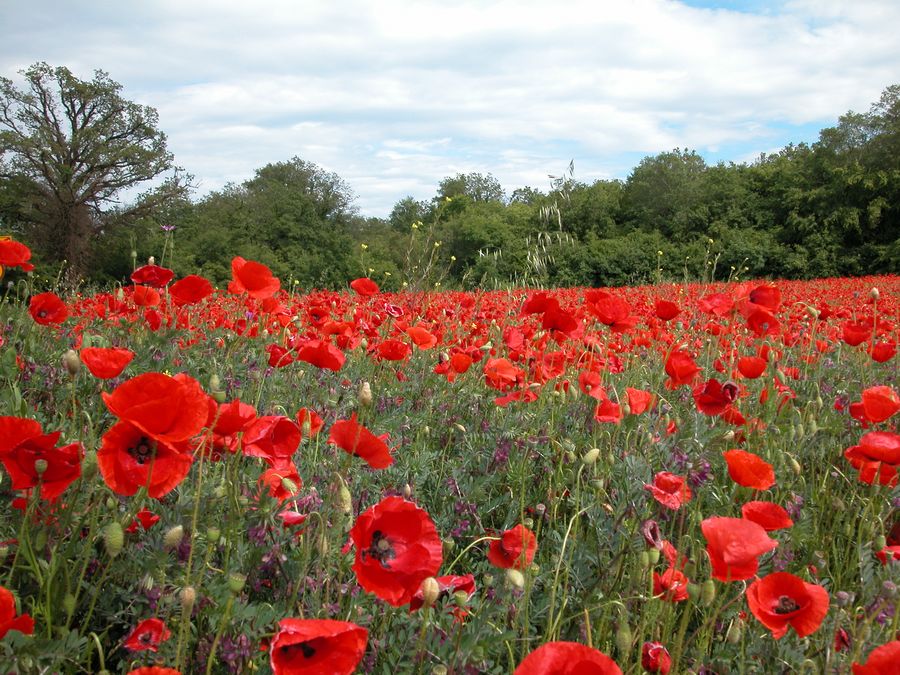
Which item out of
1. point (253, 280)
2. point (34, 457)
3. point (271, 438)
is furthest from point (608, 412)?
point (34, 457)

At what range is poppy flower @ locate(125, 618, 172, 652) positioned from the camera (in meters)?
1.08

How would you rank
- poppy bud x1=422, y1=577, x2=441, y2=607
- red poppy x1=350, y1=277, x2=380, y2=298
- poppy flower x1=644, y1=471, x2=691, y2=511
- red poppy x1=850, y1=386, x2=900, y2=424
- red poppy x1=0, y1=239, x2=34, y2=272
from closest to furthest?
1. poppy bud x1=422, y1=577, x2=441, y2=607
2. poppy flower x1=644, y1=471, x2=691, y2=511
3. red poppy x1=850, y1=386, x2=900, y2=424
4. red poppy x1=0, y1=239, x2=34, y2=272
5. red poppy x1=350, y1=277, x2=380, y2=298

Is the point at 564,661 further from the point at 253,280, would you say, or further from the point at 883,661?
the point at 253,280

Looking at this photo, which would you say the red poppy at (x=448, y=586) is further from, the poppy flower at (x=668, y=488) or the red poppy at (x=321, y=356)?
the red poppy at (x=321, y=356)

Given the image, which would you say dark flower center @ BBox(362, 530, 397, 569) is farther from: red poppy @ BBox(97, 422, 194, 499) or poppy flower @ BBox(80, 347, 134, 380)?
poppy flower @ BBox(80, 347, 134, 380)

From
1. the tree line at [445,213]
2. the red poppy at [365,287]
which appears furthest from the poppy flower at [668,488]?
the tree line at [445,213]

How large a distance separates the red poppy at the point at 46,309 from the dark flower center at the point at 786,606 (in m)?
2.50

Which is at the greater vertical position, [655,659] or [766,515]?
→ [766,515]

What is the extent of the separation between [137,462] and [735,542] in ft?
3.08

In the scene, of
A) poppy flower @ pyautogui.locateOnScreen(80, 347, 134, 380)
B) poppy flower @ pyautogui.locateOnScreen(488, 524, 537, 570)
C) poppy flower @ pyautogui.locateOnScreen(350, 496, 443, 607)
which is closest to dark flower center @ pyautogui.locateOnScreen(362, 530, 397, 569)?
poppy flower @ pyautogui.locateOnScreen(350, 496, 443, 607)

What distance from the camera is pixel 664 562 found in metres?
1.63

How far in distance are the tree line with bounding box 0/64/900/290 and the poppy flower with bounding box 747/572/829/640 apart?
20.3m

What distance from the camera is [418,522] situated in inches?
41.9

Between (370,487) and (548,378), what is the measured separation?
1.06m
